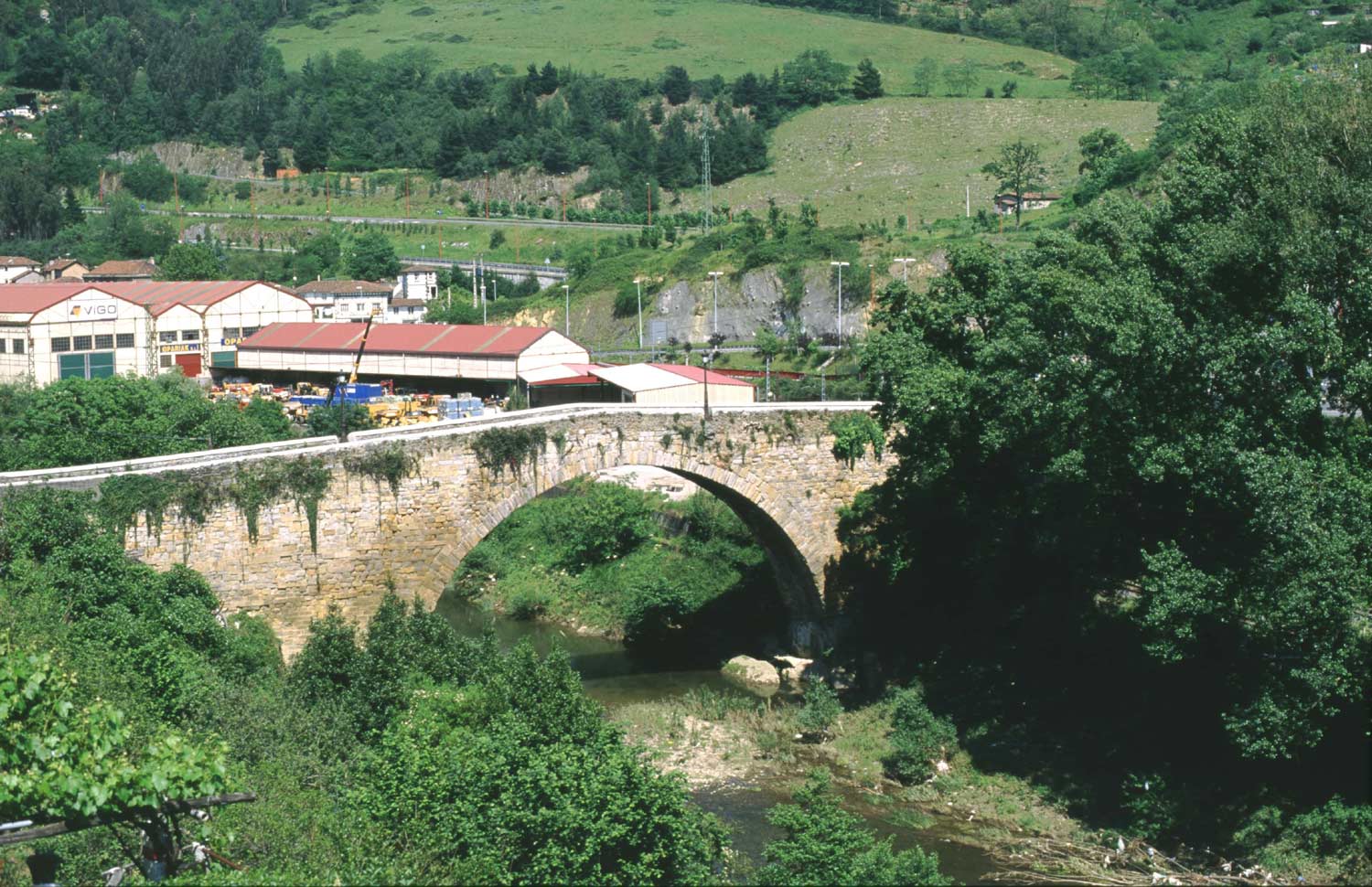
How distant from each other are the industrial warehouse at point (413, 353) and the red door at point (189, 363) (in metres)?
1.24

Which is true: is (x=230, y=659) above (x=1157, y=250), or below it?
below

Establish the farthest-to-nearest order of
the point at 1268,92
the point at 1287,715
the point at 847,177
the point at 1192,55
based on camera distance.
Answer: the point at 1192,55
the point at 847,177
the point at 1268,92
the point at 1287,715

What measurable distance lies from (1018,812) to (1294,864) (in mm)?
3870

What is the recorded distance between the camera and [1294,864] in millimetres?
19734

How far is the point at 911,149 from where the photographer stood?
77.0 m

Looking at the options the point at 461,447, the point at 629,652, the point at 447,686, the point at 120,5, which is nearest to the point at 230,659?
the point at 447,686

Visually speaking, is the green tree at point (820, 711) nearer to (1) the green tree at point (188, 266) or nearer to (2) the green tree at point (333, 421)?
(2) the green tree at point (333, 421)

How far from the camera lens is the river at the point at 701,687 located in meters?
21.4

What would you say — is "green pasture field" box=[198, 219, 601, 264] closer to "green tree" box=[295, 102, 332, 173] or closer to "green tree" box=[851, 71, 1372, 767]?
"green tree" box=[295, 102, 332, 173]

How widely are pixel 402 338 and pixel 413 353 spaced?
116 centimetres

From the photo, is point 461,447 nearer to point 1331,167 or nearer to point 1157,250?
point 1157,250

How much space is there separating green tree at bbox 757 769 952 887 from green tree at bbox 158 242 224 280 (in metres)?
48.0

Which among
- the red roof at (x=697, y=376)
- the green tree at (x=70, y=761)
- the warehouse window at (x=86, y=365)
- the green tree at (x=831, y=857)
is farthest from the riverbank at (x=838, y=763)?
the warehouse window at (x=86, y=365)

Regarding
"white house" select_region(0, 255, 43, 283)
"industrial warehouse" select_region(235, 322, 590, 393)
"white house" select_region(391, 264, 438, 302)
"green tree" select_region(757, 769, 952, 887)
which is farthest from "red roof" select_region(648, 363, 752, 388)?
"white house" select_region(0, 255, 43, 283)
